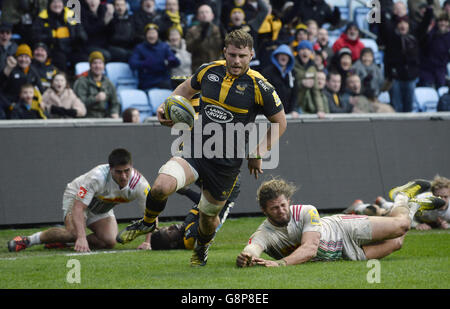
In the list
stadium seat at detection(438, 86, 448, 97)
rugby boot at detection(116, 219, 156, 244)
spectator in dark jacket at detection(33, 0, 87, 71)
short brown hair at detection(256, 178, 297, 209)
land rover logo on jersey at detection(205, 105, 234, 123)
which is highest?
spectator in dark jacket at detection(33, 0, 87, 71)

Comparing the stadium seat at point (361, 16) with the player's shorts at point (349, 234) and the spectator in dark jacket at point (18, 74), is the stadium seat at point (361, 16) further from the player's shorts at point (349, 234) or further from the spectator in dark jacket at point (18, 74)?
the player's shorts at point (349, 234)

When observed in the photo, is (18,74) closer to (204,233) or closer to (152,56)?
(152,56)

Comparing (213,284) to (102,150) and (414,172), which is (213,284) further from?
(414,172)

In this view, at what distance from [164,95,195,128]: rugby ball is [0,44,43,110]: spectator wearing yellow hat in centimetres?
697

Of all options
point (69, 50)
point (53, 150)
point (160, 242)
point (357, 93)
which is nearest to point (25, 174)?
point (53, 150)

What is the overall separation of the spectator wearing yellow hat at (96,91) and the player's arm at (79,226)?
4591 mm

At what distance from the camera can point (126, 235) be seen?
338 inches

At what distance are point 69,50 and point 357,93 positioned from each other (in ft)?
20.4

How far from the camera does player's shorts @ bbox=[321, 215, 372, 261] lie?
351 inches

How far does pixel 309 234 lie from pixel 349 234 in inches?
27.2

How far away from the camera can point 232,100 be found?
8344 millimetres

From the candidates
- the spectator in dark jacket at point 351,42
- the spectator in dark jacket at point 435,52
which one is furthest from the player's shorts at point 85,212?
the spectator in dark jacket at point 435,52

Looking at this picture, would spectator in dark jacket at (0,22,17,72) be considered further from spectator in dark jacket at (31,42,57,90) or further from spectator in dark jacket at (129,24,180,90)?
spectator in dark jacket at (129,24,180,90)

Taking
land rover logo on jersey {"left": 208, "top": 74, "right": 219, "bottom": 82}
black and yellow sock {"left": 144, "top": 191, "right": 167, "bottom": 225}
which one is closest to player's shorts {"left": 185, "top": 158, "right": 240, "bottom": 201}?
black and yellow sock {"left": 144, "top": 191, "right": 167, "bottom": 225}
